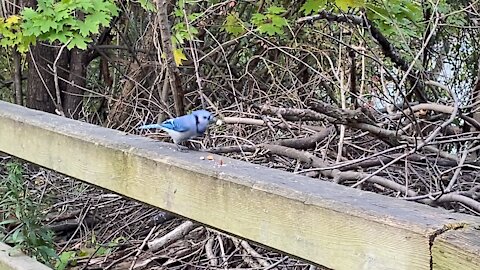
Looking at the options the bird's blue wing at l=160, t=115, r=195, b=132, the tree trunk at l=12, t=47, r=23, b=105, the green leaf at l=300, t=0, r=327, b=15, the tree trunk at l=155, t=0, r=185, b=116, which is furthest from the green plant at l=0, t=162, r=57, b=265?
the tree trunk at l=12, t=47, r=23, b=105

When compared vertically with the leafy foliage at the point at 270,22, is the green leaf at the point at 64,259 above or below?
below

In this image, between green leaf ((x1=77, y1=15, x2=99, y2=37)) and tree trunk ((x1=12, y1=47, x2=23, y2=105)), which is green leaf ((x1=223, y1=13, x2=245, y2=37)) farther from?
tree trunk ((x1=12, y1=47, x2=23, y2=105))

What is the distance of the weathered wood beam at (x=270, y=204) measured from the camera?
894 mm

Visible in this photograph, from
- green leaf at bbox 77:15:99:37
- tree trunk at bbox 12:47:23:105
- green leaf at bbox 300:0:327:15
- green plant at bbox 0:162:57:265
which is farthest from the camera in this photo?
tree trunk at bbox 12:47:23:105

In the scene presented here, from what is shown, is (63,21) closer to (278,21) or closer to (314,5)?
(278,21)

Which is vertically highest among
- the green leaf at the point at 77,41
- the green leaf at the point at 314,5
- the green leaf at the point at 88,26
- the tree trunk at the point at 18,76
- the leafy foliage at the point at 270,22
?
the green leaf at the point at 314,5

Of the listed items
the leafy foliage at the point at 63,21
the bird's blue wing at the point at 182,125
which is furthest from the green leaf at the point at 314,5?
the bird's blue wing at the point at 182,125

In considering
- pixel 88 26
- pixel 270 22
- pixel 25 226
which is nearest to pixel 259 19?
pixel 270 22

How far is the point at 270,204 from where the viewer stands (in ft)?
3.59

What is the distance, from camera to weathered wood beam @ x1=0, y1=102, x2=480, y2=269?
894 millimetres

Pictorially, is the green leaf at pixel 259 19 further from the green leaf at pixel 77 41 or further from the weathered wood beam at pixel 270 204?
the weathered wood beam at pixel 270 204

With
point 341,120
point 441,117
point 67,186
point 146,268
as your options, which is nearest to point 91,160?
point 341,120

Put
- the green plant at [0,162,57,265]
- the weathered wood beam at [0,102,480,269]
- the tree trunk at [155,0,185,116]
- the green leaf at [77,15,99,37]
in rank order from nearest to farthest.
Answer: the weathered wood beam at [0,102,480,269], the green plant at [0,162,57,265], the tree trunk at [155,0,185,116], the green leaf at [77,15,99,37]

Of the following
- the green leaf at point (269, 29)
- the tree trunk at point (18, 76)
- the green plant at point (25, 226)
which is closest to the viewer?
the green plant at point (25, 226)
